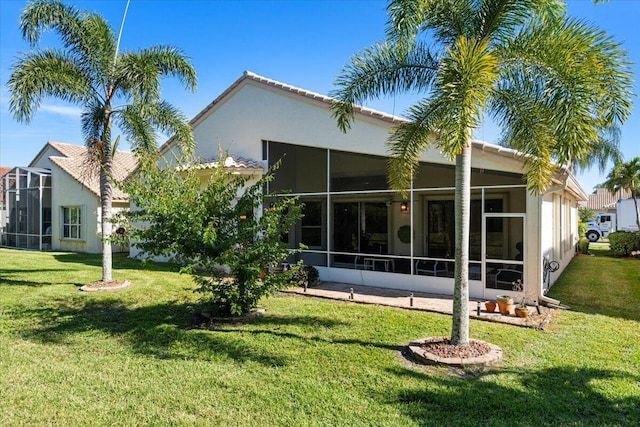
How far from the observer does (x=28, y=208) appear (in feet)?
88.3


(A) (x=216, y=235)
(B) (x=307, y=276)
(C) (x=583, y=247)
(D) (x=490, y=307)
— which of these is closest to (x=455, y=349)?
(D) (x=490, y=307)

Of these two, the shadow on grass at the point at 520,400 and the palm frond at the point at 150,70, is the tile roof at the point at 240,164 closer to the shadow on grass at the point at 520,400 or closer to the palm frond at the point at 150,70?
the palm frond at the point at 150,70

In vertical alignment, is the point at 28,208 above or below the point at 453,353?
above

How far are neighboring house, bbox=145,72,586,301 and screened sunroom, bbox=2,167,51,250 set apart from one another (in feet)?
44.7

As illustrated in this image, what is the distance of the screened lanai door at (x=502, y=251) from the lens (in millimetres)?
11223

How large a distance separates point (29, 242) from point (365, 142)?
83.5 ft

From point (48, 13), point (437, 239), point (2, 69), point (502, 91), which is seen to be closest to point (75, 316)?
point (2, 69)

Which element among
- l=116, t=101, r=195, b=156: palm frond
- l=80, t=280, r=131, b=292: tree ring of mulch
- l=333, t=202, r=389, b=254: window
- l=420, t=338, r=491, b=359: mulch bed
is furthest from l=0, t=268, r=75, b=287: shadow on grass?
l=420, t=338, r=491, b=359: mulch bed

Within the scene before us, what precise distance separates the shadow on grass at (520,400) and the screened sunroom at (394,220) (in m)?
5.42

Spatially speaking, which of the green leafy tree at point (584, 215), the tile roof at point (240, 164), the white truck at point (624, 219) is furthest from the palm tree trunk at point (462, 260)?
the green leafy tree at point (584, 215)

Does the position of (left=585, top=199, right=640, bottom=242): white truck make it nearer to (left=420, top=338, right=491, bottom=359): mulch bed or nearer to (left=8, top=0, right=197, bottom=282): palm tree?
(left=420, top=338, right=491, bottom=359): mulch bed

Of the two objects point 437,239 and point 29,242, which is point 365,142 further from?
point 29,242

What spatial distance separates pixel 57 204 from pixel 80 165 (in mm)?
5341

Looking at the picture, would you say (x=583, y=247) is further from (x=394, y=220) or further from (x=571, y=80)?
(x=571, y=80)
